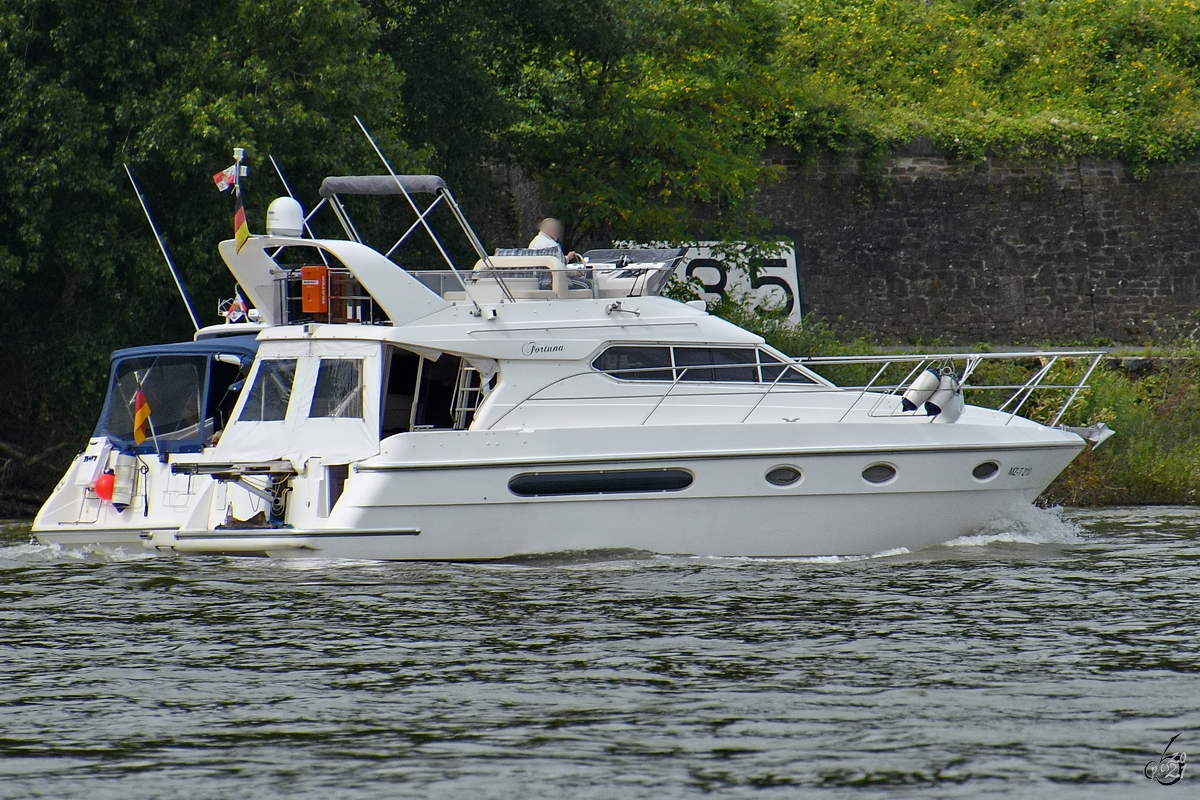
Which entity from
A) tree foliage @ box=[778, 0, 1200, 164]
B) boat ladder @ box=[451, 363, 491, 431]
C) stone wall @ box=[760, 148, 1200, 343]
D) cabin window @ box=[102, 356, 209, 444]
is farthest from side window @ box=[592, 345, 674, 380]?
stone wall @ box=[760, 148, 1200, 343]

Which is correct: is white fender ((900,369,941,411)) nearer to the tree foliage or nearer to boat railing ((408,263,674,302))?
boat railing ((408,263,674,302))

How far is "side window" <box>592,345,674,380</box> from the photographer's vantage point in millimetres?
13375

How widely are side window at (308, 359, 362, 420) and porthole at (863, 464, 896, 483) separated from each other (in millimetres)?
4388

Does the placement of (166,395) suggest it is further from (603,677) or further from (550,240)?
(603,677)

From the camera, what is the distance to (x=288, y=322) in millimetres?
13633

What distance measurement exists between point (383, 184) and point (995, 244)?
563 inches

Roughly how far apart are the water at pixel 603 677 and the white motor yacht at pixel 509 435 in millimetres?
375

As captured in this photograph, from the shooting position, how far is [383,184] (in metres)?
13.7

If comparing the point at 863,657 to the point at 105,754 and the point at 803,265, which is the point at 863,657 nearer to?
the point at 105,754

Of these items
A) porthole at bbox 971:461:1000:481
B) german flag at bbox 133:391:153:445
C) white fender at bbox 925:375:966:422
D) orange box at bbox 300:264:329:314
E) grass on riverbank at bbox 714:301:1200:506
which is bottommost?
grass on riverbank at bbox 714:301:1200:506

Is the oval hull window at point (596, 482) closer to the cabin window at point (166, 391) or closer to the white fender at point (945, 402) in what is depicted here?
the white fender at point (945, 402)

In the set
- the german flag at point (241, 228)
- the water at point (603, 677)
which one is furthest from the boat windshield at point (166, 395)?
the water at point (603, 677)

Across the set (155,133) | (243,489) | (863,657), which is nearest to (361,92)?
(155,133)

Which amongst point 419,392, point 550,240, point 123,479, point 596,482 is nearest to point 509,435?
point 596,482
